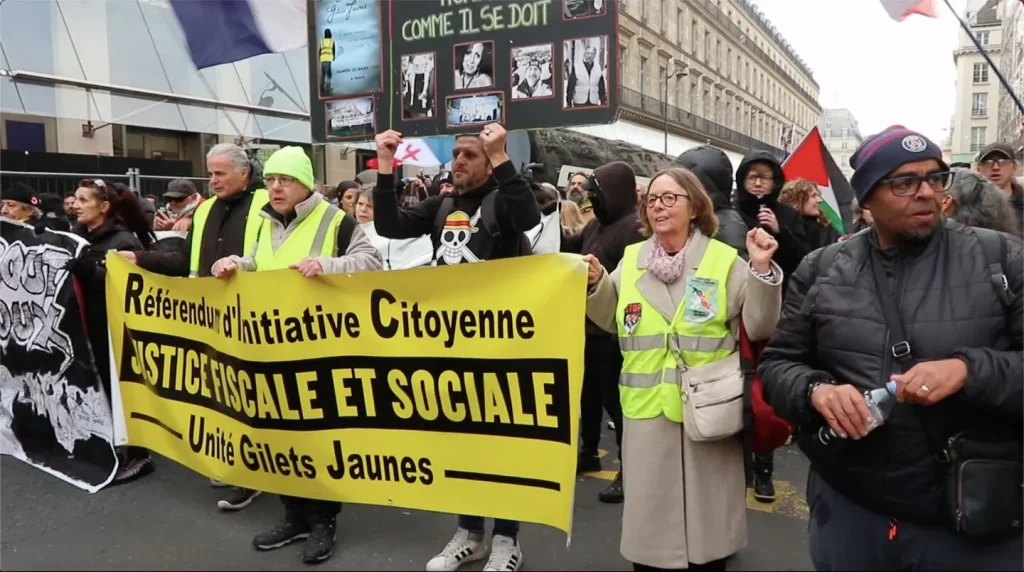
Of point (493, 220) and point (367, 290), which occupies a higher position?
point (493, 220)

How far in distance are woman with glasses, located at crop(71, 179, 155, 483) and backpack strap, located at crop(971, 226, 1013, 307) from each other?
4465mm

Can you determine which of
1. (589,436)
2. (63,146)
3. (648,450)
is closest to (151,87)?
(63,146)

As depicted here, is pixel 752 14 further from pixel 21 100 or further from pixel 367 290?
pixel 367 290

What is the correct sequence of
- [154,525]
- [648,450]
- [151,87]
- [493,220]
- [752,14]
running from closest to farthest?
[648,450]
[493,220]
[154,525]
[151,87]
[752,14]

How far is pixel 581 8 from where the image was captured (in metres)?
4.30

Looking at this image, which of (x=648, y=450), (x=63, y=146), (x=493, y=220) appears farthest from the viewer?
(x=63, y=146)

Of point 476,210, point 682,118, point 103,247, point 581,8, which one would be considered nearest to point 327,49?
point 581,8

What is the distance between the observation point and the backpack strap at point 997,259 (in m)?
1.80

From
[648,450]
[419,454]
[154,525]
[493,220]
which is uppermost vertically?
[493,220]

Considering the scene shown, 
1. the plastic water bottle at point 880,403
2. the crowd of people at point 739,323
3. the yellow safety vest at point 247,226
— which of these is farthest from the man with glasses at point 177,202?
the plastic water bottle at point 880,403

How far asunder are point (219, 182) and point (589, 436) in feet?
8.52

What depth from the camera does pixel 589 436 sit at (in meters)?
4.75

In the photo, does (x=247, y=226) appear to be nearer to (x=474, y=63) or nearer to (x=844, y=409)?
(x=474, y=63)

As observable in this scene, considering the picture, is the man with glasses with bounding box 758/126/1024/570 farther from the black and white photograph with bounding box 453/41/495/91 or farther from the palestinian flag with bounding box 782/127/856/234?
the palestinian flag with bounding box 782/127/856/234
